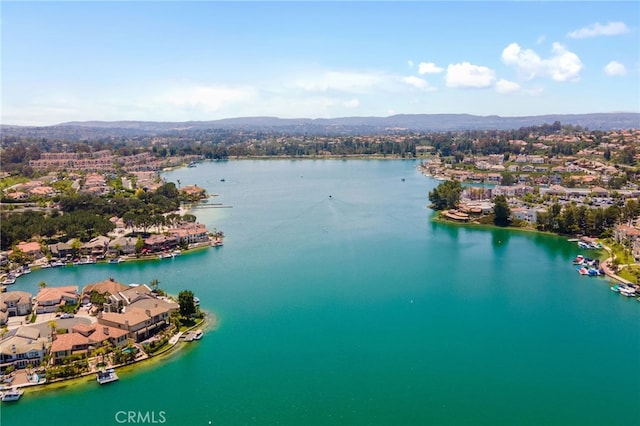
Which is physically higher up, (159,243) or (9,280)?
(159,243)

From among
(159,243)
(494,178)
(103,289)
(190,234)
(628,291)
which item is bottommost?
(628,291)

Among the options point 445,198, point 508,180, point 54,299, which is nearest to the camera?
point 54,299

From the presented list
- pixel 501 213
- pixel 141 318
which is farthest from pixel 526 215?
pixel 141 318

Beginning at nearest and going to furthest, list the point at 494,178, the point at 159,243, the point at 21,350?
1. the point at 21,350
2. the point at 159,243
3. the point at 494,178

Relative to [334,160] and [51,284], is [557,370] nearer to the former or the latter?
[51,284]

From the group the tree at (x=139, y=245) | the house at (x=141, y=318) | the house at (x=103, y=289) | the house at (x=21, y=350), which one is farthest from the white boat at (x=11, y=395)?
the tree at (x=139, y=245)

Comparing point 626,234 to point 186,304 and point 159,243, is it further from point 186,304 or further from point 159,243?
point 159,243

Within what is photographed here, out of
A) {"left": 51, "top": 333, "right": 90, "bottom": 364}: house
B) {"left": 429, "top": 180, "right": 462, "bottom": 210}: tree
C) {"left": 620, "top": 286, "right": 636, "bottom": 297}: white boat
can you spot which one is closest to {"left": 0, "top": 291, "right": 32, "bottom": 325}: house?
{"left": 51, "top": 333, "right": 90, "bottom": 364}: house

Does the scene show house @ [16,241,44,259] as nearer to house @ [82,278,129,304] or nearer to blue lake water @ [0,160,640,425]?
blue lake water @ [0,160,640,425]
